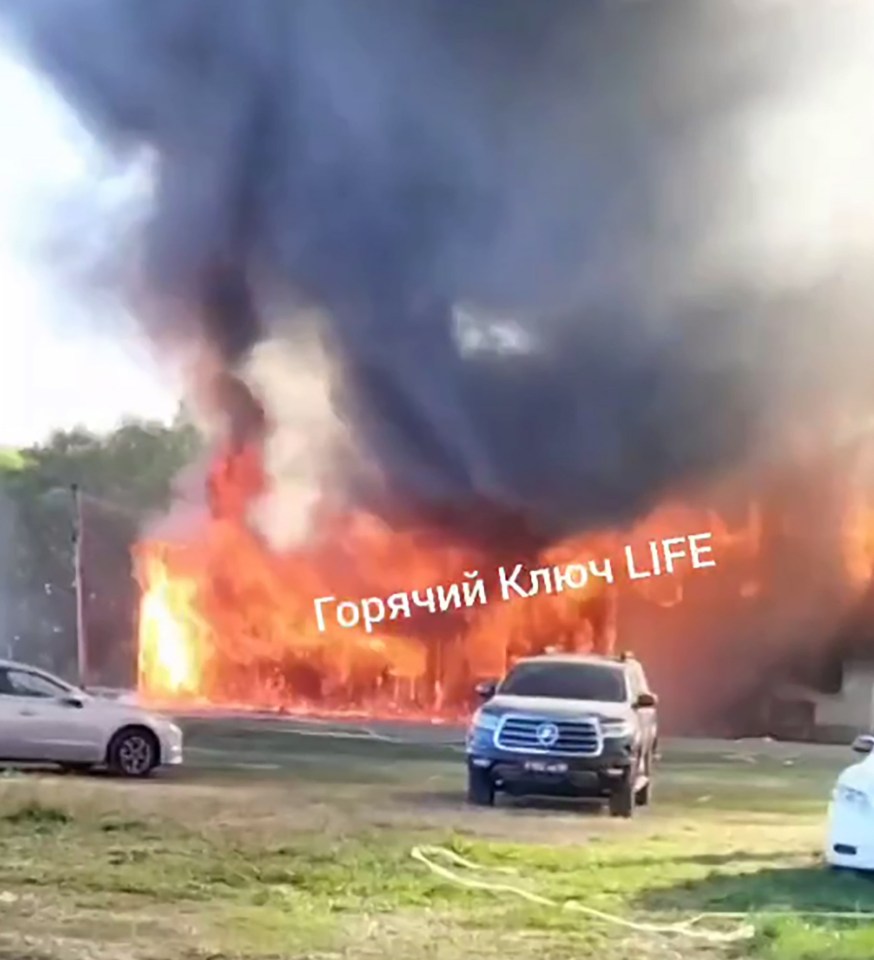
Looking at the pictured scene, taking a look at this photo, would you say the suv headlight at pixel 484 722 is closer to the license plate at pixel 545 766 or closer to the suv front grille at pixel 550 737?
the suv front grille at pixel 550 737

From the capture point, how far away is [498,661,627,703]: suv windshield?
5566mm

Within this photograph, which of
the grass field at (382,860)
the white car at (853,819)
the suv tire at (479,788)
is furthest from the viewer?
the suv tire at (479,788)

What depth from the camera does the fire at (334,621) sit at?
5.63 meters

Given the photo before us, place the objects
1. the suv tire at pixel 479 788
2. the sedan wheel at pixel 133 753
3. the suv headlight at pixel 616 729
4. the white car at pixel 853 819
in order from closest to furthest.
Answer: the white car at pixel 853 819 → the suv tire at pixel 479 788 → the suv headlight at pixel 616 729 → the sedan wheel at pixel 133 753

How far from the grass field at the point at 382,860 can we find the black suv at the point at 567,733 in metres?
0.09

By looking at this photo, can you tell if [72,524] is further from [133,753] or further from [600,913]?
[600,913]

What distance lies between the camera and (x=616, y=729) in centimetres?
555

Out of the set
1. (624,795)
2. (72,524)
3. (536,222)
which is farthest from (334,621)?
(536,222)

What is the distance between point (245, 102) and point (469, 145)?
81cm

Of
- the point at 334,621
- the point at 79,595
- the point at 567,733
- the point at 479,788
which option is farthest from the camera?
the point at 79,595

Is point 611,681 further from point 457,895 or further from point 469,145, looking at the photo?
point 469,145

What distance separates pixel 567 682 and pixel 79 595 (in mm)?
1691

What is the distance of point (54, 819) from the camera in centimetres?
546

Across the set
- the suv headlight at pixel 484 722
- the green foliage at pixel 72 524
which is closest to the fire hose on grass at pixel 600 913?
the suv headlight at pixel 484 722
